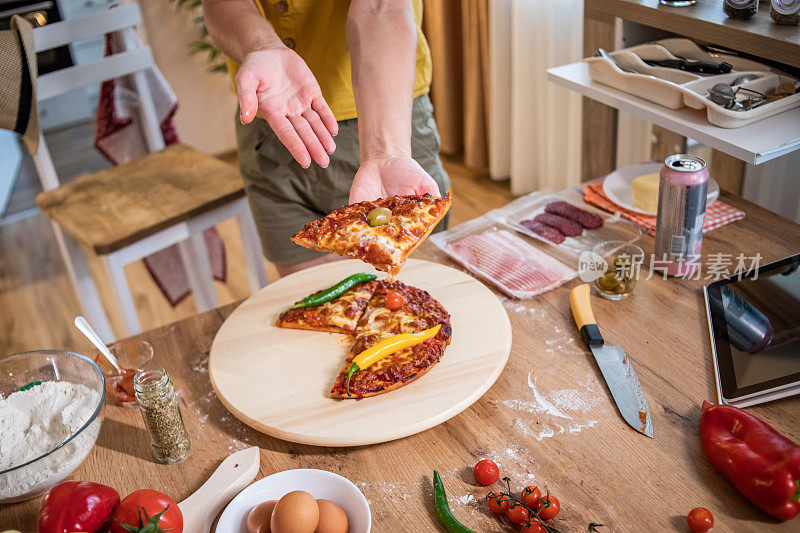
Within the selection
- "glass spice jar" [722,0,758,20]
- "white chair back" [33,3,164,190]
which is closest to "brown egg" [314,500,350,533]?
"glass spice jar" [722,0,758,20]

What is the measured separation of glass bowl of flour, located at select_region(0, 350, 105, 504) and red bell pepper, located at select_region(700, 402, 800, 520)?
927mm

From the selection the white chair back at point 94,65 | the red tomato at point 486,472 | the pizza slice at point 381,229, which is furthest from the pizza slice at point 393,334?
the white chair back at point 94,65

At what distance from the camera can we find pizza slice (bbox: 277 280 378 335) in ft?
4.49

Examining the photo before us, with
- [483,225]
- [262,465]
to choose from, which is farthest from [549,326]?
[262,465]

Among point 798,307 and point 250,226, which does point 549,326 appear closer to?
point 798,307

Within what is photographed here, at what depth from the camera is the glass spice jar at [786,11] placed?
1.46 meters

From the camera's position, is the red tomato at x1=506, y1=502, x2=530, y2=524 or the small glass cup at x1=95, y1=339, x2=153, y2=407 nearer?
the red tomato at x1=506, y1=502, x2=530, y2=524

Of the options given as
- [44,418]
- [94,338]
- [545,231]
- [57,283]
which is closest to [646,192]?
[545,231]

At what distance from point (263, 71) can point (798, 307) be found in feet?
3.44

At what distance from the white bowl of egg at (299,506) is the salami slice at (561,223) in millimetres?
888

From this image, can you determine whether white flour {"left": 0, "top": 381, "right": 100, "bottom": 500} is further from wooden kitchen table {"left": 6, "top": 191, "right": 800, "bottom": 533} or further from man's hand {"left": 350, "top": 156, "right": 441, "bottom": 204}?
man's hand {"left": 350, "top": 156, "right": 441, "bottom": 204}

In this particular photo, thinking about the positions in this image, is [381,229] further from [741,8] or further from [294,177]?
[741,8]

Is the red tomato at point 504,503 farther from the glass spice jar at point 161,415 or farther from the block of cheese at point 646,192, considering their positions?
the block of cheese at point 646,192

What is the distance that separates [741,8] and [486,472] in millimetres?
1187
